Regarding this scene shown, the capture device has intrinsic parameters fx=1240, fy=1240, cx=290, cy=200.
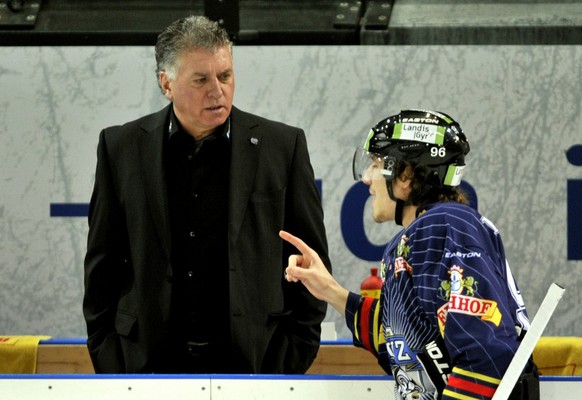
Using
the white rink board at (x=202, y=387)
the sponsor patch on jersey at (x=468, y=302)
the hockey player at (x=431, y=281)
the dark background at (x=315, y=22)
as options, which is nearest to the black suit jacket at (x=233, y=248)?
the white rink board at (x=202, y=387)

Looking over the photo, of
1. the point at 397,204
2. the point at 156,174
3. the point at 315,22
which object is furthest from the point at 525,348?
the point at 315,22

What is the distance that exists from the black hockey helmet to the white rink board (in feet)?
1.77

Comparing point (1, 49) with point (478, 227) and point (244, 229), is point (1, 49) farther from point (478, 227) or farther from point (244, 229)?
point (478, 227)

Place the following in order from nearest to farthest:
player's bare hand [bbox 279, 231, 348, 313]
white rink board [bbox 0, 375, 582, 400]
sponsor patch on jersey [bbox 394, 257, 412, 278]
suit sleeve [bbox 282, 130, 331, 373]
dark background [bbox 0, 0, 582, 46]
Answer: sponsor patch on jersey [bbox 394, 257, 412, 278]
player's bare hand [bbox 279, 231, 348, 313]
white rink board [bbox 0, 375, 582, 400]
suit sleeve [bbox 282, 130, 331, 373]
dark background [bbox 0, 0, 582, 46]

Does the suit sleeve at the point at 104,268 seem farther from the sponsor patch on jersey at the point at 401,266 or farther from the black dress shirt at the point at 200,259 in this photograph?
the sponsor patch on jersey at the point at 401,266

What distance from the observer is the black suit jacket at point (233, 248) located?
3.18 metres

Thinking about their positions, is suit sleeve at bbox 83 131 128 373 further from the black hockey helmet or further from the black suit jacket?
the black hockey helmet

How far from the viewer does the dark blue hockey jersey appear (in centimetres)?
241

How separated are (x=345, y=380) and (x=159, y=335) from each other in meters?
0.53

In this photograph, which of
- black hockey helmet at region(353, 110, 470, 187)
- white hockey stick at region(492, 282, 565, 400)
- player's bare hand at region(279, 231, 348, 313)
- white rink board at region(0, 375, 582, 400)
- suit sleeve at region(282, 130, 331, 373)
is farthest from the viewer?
suit sleeve at region(282, 130, 331, 373)

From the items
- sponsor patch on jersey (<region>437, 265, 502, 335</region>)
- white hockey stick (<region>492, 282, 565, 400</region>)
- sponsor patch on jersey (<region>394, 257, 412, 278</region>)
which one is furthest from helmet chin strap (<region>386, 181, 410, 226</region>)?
white hockey stick (<region>492, 282, 565, 400</region>)

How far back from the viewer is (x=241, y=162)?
128 inches

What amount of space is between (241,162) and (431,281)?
90 centimetres

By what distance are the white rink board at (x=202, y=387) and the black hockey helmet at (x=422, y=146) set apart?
539 millimetres
